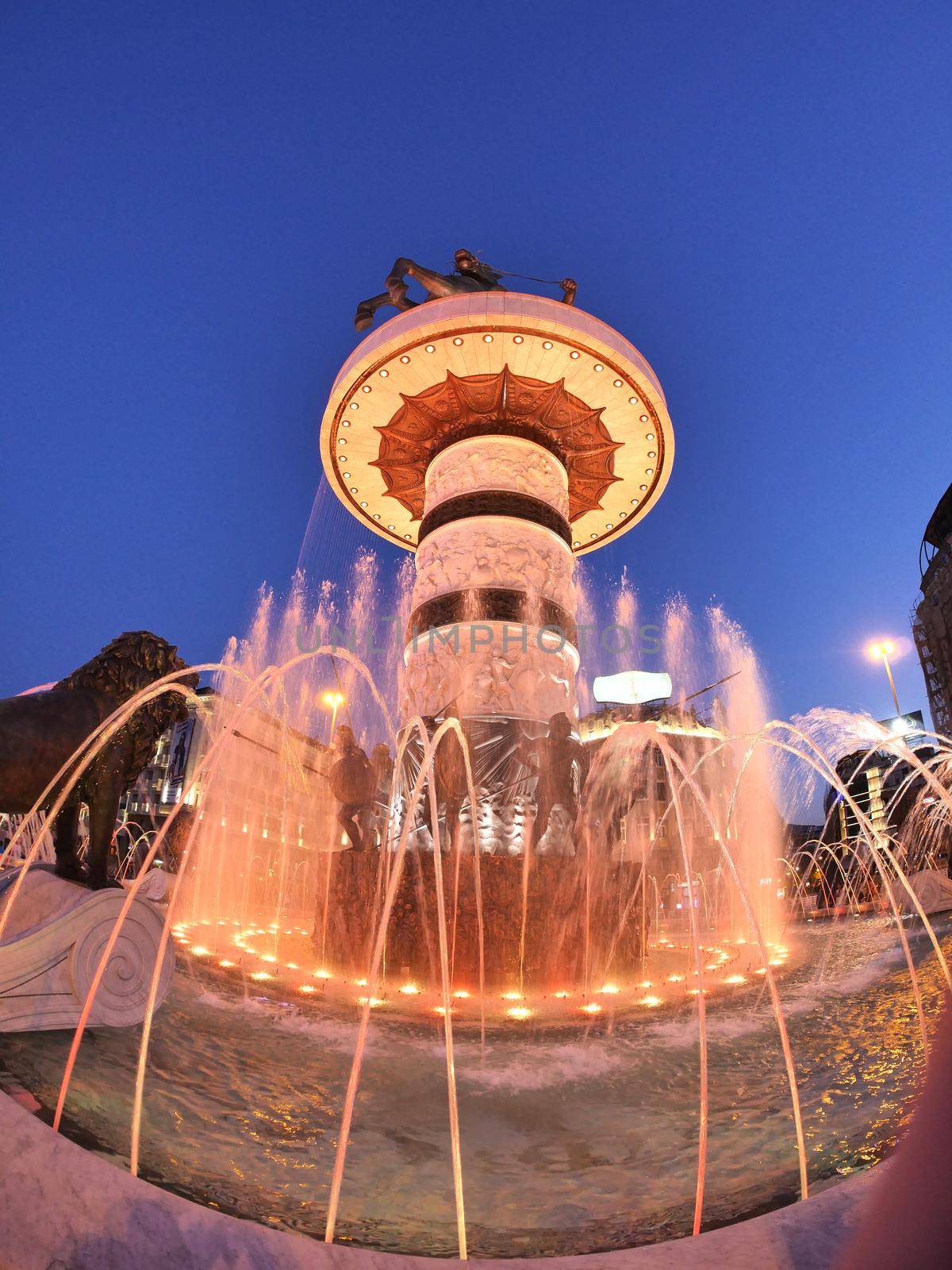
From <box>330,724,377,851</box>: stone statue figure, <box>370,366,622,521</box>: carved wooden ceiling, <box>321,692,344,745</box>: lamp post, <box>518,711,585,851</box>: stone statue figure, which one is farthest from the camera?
<box>321,692,344,745</box>: lamp post

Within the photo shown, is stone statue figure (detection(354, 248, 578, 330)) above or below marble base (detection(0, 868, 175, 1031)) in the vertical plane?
above

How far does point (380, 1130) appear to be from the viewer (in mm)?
3645

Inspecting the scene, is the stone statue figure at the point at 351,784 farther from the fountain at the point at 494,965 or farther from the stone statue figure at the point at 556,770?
the stone statue figure at the point at 556,770

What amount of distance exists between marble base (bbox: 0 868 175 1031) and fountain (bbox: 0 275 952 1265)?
0.38 ft

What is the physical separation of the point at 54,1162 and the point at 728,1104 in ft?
12.2

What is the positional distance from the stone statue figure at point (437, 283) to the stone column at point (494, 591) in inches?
157

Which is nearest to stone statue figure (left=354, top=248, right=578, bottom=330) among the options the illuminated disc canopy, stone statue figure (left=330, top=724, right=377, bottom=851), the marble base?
the illuminated disc canopy

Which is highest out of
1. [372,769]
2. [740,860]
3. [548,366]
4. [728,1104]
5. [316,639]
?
[548,366]

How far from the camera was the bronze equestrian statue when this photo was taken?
5.06 metres

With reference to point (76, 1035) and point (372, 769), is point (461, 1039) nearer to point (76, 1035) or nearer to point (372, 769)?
point (76, 1035)

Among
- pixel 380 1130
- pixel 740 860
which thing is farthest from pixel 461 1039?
A: pixel 740 860

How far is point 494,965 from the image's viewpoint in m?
8.32

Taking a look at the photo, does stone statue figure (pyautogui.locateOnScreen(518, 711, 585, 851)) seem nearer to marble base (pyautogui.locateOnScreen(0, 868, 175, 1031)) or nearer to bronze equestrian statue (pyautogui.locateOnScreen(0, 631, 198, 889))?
bronze equestrian statue (pyautogui.locateOnScreen(0, 631, 198, 889))

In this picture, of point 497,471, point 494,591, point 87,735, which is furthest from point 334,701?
point 87,735
